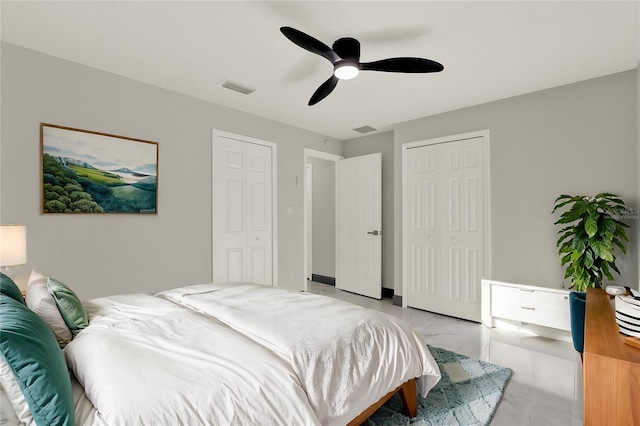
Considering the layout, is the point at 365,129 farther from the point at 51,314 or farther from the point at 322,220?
the point at 51,314

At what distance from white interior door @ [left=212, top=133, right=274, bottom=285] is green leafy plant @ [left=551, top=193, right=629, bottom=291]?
3234mm

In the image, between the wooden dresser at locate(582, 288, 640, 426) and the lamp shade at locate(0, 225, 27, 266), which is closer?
the wooden dresser at locate(582, 288, 640, 426)

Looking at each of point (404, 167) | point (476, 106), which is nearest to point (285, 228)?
point (404, 167)

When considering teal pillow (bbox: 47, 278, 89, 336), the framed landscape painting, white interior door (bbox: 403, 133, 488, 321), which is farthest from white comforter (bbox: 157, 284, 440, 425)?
white interior door (bbox: 403, 133, 488, 321)

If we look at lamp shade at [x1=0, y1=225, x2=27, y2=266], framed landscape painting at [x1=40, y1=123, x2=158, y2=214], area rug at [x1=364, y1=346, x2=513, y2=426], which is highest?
framed landscape painting at [x1=40, y1=123, x2=158, y2=214]

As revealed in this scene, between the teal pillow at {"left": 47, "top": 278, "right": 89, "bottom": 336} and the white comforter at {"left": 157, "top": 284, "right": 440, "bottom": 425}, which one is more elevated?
the teal pillow at {"left": 47, "top": 278, "right": 89, "bottom": 336}

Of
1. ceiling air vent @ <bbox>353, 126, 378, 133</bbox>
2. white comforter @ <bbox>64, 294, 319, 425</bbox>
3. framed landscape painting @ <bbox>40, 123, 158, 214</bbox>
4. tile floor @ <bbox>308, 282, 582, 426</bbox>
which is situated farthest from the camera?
ceiling air vent @ <bbox>353, 126, 378, 133</bbox>

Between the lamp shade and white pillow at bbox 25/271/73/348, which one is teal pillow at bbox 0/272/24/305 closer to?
white pillow at bbox 25/271/73/348

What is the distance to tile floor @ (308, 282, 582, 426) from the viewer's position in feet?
6.55

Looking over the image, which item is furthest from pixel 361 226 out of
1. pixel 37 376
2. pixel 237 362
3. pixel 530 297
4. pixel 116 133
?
pixel 37 376

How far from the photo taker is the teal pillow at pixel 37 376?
901 millimetres

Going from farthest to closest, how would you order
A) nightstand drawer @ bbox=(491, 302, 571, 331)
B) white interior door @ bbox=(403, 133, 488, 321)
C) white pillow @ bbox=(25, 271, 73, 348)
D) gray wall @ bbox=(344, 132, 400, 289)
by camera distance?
1. gray wall @ bbox=(344, 132, 400, 289)
2. white interior door @ bbox=(403, 133, 488, 321)
3. nightstand drawer @ bbox=(491, 302, 571, 331)
4. white pillow @ bbox=(25, 271, 73, 348)

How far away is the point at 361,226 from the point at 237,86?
2.81 m

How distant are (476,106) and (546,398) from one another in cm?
297
